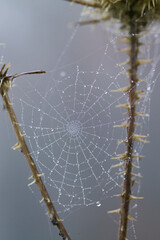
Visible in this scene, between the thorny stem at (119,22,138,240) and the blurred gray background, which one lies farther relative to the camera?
the blurred gray background

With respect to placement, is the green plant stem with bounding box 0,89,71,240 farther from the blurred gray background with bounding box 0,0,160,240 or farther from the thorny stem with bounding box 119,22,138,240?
the blurred gray background with bounding box 0,0,160,240

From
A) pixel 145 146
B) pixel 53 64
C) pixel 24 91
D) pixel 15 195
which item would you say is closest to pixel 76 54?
pixel 53 64

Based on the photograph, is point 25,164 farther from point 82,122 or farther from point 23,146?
point 23,146

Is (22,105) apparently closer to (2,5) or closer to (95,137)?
(95,137)

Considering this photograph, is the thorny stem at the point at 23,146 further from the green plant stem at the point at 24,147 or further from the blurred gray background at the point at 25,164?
the blurred gray background at the point at 25,164

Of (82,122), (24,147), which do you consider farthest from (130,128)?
(82,122)

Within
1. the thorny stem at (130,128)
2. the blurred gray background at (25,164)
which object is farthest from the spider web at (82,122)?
the thorny stem at (130,128)

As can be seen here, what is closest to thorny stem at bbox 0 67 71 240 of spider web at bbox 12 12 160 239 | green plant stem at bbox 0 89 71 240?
green plant stem at bbox 0 89 71 240
